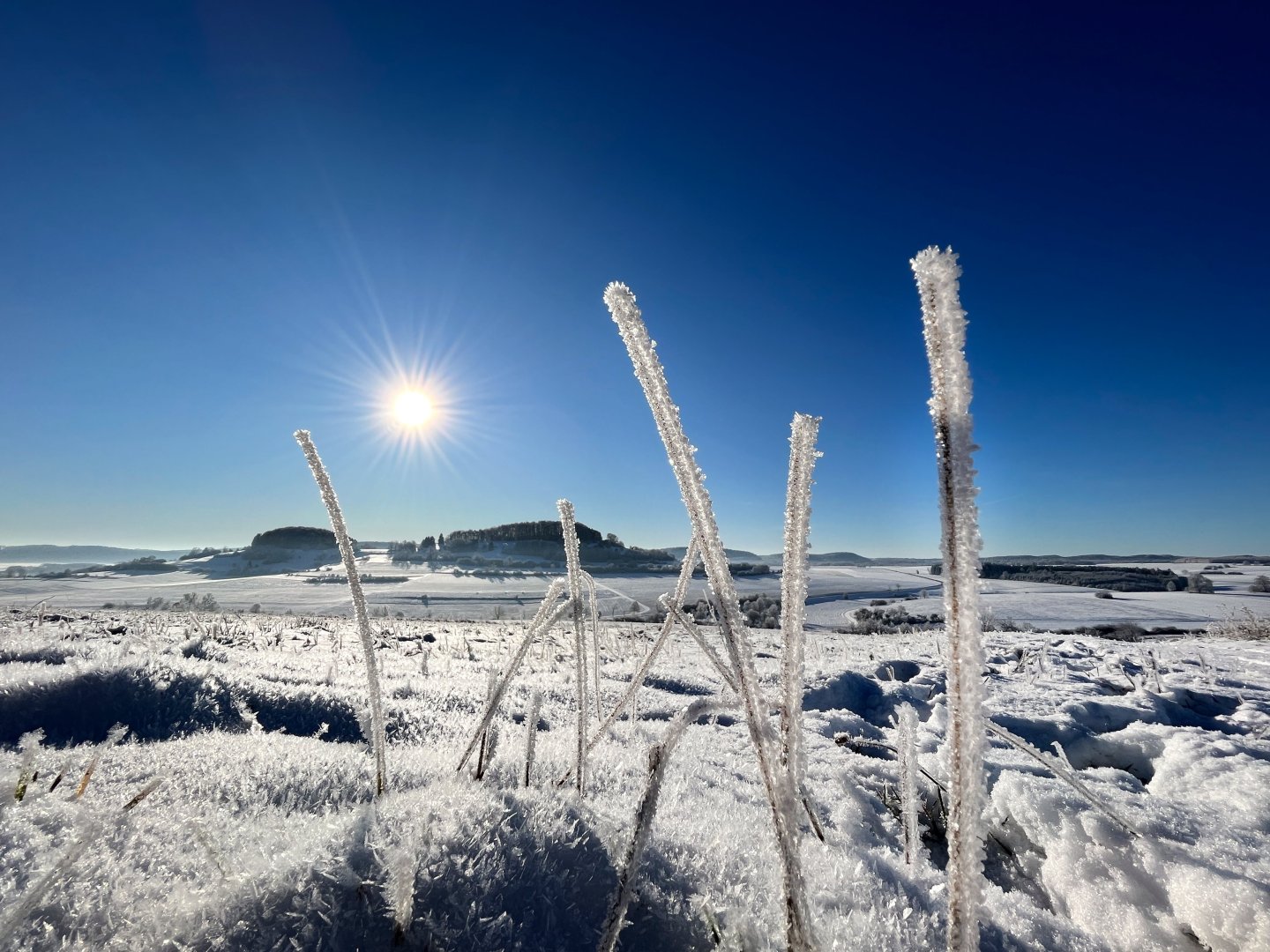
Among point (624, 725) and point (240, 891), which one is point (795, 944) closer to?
point (240, 891)

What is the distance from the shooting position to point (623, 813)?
4.38ft

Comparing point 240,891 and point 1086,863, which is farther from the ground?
point 240,891

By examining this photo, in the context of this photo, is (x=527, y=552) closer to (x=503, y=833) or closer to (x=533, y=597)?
(x=533, y=597)

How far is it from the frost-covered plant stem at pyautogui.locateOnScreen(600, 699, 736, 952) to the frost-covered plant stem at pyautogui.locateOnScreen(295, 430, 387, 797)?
31.2 inches

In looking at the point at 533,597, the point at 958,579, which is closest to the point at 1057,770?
the point at 958,579

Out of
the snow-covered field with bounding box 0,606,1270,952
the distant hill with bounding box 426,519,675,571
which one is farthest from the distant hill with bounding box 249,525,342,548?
the snow-covered field with bounding box 0,606,1270,952

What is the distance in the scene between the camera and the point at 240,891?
836 mm

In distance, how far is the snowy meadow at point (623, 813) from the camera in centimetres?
75

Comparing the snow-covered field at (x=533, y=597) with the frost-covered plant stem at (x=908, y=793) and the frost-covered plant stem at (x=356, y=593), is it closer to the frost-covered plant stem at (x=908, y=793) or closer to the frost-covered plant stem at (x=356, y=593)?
the frost-covered plant stem at (x=908, y=793)

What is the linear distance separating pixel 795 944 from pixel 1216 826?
165cm

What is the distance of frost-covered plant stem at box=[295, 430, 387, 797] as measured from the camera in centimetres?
135

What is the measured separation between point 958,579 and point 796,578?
303 mm

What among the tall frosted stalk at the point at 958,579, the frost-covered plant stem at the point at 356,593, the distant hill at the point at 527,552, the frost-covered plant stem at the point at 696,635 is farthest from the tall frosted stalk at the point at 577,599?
the distant hill at the point at 527,552

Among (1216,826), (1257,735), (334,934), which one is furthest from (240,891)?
(1257,735)
